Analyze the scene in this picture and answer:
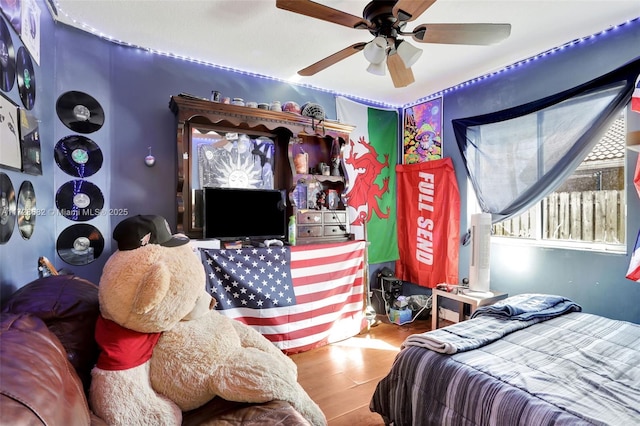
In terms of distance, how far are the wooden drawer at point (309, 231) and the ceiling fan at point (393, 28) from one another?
153 centimetres

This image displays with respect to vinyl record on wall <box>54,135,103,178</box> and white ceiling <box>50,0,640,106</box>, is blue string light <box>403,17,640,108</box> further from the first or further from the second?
vinyl record on wall <box>54,135,103,178</box>

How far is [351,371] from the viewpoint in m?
2.31

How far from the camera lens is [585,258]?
2.37 metres

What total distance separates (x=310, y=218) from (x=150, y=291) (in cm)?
209

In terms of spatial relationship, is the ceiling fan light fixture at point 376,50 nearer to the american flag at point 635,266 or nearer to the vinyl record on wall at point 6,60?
the vinyl record on wall at point 6,60

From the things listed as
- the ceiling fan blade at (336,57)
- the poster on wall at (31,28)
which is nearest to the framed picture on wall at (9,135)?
the poster on wall at (31,28)

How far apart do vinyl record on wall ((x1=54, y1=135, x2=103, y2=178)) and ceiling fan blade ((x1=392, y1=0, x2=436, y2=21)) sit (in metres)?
2.22

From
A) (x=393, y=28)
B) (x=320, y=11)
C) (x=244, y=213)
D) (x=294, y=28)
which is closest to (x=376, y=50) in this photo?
(x=393, y=28)

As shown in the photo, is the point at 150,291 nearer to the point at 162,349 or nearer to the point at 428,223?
the point at 162,349

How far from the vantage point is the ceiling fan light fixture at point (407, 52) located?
5.69ft

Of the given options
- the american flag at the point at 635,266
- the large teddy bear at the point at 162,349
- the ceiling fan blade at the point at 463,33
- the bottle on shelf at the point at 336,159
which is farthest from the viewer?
the bottle on shelf at the point at 336,159

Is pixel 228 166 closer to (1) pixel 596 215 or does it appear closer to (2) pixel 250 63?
(2) pixel 250 63

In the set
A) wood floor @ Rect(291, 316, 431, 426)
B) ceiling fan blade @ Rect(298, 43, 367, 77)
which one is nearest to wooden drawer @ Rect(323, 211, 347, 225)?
wood floor @ Rect(291, 316, 431, 426)

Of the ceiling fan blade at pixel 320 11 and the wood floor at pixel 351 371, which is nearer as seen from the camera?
the ceiling fan blade at pixel 320 11
